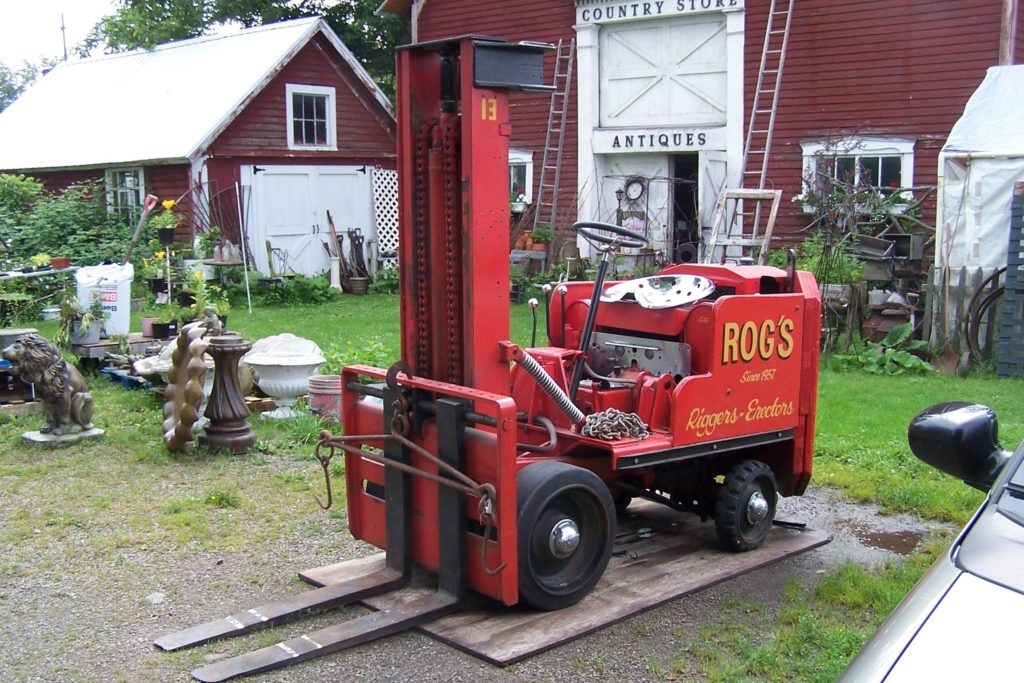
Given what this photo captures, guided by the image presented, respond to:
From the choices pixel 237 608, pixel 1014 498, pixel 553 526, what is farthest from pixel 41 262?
pixel 1014 498

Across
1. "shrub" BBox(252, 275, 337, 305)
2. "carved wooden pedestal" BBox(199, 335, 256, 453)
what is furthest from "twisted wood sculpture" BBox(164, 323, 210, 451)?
"shrub" BBox(252, 275, 337, 305)

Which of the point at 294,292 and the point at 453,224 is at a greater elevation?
the point at 453,224

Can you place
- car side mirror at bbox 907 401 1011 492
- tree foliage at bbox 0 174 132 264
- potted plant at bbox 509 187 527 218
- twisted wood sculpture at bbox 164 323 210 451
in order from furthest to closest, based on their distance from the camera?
potted plant at bbox 509 187 527 218 < tree foliage at bbox 0 174 132 264 < twisted wood sculpture at bbox 164 323 210 451 < car side mirror at bbox 907 401 1011 492

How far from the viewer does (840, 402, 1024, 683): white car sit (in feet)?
6.20

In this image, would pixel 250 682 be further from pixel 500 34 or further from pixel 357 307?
pixel 500 34

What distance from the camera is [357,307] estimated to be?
16.3 m

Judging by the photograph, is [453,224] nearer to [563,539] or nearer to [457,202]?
[457,202]

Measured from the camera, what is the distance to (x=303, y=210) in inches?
746

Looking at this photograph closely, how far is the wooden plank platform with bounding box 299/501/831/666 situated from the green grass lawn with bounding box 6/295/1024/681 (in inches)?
13.8

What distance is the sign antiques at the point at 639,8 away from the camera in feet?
52.1

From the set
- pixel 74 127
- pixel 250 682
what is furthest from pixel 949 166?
pixel 74 127

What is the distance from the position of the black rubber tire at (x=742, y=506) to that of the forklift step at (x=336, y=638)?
158 cm

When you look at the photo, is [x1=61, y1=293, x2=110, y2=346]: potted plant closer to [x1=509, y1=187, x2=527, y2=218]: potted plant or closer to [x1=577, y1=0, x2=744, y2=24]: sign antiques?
[x1=509, y1=187, x2=527, y2=218]: potted plant

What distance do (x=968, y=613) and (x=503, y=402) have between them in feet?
7.83
